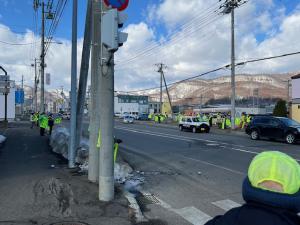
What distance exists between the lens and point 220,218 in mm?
1950

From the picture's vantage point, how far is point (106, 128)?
22.8ft

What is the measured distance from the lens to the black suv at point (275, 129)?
2178 cm

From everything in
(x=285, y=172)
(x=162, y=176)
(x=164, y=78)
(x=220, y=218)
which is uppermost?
(x=164, y=78)

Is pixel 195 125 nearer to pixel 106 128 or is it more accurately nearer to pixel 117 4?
pixel 106 128

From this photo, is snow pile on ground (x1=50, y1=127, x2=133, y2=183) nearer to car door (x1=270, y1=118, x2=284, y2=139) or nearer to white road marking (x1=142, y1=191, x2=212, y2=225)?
white road marking (x1=142, y1=191, x2=212, y2=225)

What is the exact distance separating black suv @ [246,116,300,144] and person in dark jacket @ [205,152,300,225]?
21173 millimetres

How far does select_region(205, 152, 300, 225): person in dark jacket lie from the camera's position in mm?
1770

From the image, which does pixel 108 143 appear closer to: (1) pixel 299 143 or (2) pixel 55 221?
(2) pixel 55 221

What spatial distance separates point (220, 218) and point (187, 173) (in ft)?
29.8

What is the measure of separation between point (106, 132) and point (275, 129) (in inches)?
726

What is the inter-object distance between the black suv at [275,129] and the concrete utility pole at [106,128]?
17.3 m

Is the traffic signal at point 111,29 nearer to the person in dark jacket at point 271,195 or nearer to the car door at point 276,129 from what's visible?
the person in dark jacket at point 271,195

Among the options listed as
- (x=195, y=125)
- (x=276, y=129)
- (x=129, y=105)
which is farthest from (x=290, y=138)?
(x=129, y=105)

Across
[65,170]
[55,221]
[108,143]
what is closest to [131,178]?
[65,170]
